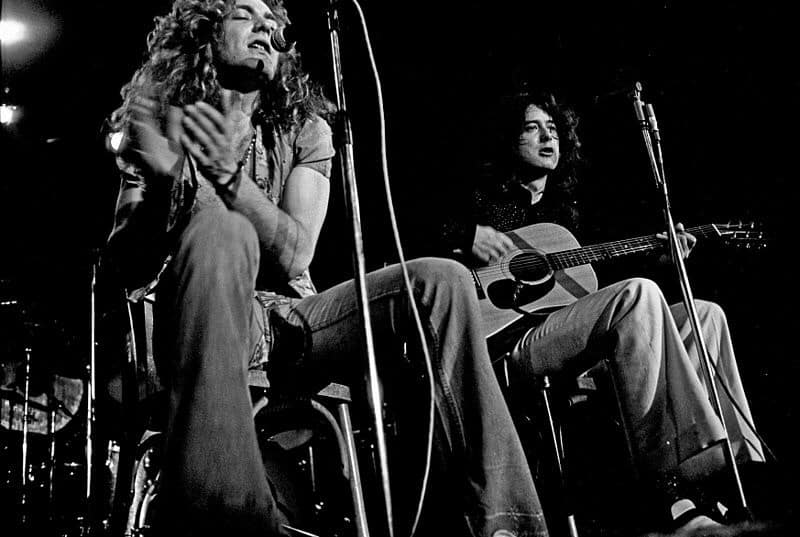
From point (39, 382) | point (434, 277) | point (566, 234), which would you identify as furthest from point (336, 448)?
point (39, 382)

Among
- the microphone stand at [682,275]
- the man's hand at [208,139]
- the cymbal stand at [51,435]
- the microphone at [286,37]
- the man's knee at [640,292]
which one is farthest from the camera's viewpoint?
the cymbal stand at [51,435]

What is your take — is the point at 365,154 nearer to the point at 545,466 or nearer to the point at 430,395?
the point at 545,466

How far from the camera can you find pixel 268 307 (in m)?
Answer: 1.35

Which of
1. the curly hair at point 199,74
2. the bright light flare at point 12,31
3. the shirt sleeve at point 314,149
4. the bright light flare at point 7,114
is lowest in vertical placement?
the shirt sleeve at point 314,149

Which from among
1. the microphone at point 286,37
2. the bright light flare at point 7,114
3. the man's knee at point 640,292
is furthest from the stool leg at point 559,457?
the bright light flare at point 7,114

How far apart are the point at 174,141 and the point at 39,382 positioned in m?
3.02

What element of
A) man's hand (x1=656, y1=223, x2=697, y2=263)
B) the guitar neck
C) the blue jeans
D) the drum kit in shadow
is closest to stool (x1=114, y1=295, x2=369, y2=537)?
the blue jeans

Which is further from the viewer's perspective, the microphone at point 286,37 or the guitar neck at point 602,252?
the guitar neck at point 602,252

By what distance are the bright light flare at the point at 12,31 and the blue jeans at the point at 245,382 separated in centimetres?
290

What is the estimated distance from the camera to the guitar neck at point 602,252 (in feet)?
7.54

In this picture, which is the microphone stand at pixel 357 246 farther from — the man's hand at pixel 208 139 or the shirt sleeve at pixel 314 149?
the shirt sleeve at pixel 314 149

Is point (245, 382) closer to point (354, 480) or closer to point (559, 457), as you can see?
point (354, 480)

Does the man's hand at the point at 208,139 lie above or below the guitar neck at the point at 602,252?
above

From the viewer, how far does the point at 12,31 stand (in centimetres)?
336
